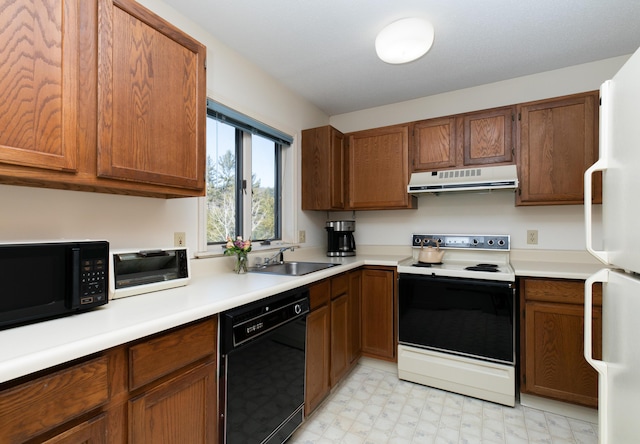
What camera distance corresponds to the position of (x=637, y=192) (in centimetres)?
67

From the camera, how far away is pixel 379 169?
110 inches

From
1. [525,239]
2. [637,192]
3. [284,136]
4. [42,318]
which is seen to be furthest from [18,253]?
[525,239]

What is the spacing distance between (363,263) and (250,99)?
152 centimetres

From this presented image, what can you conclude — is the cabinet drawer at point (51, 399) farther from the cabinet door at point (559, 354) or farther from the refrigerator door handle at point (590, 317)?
the cabinet door at point (559, 354)

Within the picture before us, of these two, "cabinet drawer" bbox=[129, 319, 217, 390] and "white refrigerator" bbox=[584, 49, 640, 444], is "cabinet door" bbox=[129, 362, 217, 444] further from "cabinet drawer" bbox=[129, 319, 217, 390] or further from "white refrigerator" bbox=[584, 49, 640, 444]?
"white refrigerator" bbox=[584, 49, 640, 444]

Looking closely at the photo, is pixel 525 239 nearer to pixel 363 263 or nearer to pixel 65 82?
pixel 363 263

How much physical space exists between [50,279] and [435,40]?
2334 mm

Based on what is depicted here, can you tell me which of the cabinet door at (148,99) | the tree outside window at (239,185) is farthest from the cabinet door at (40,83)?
the tree outside window at (239,185)

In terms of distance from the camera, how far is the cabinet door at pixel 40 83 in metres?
0.87

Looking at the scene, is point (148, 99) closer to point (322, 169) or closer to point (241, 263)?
point (241, 263)

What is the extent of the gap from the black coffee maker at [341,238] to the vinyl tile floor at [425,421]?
114cm

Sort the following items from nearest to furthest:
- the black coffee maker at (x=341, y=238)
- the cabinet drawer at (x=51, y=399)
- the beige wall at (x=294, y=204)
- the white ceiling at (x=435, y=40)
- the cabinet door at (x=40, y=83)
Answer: the cabinet drawer at (x=51, y=399) → the cabinet door at (x=40, y=83) → the beige wall at (x=294, y=204) → the white ceiling at (x=435, y=40) → the black coffee maker at (x=341, y=238)

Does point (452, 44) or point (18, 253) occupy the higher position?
point (452, 44)

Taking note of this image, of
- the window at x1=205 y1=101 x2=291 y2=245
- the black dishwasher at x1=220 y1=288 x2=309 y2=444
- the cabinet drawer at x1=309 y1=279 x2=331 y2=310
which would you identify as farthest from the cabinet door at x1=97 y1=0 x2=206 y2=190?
the cabinet drawer at x1=309 y1=279 x2=331 y2=310
